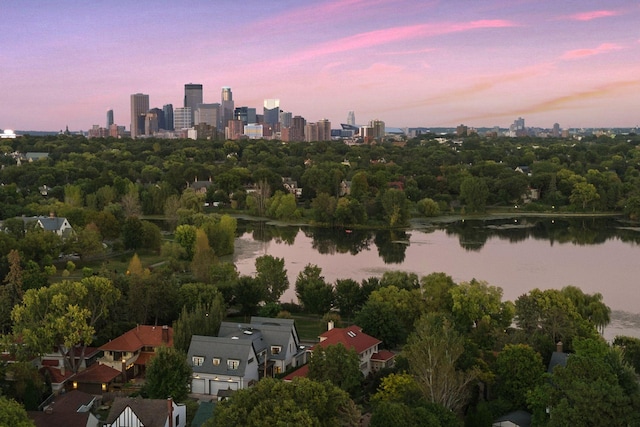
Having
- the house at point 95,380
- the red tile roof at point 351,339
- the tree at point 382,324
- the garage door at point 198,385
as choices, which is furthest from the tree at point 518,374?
the house at point 95,380

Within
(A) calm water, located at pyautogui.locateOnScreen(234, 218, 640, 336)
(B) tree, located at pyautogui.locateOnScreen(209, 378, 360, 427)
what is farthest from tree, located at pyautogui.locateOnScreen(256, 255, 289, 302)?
(B) tree, located at pyautogui.locateOnScreen(209, 378, 360, 427)

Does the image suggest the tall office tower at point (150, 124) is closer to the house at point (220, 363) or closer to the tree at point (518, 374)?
the house at point (220, 363)

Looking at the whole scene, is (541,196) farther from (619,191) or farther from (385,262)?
(385,262)

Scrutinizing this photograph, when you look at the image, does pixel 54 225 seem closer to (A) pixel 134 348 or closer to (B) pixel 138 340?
(B) pixel 138 340

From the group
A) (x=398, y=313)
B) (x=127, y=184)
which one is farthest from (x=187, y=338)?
(x=127, y=184)

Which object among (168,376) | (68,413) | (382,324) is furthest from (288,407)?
(382,324)

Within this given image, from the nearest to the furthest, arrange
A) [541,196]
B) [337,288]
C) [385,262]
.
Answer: [337,288], [385,262], [541,196]

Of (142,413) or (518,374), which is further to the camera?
(518,374)

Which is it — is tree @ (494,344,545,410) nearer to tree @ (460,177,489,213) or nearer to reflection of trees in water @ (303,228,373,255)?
reflection of trees in water @ (303,228,373,255)
